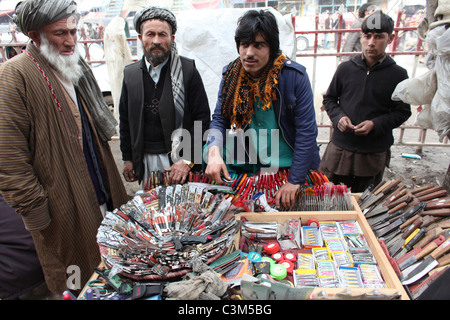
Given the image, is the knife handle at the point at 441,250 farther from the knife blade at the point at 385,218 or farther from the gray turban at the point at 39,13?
the gray turban at the point at 39,13

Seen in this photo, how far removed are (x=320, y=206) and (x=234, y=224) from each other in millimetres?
551

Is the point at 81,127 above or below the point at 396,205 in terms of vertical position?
above

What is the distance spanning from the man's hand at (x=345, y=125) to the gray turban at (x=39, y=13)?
2.03 m

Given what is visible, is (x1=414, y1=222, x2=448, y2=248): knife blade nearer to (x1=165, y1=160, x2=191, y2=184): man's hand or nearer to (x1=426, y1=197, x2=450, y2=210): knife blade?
(x1=426, y1=197, x2=450, y2=210): knife blade

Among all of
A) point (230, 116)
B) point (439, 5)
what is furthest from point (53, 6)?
point (439, 5)

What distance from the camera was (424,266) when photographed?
121 centimetres

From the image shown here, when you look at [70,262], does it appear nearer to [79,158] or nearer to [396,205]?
[79,158]

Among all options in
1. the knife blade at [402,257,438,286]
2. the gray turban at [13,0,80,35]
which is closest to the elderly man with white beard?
the gray turban at [13,0,80,35]

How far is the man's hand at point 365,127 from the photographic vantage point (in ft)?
7.46

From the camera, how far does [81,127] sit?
1.91 m

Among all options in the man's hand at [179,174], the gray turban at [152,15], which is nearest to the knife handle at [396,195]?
the man's hand at [179,174]

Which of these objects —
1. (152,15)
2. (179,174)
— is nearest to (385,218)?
(179,174)

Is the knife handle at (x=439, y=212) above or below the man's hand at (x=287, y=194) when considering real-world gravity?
below

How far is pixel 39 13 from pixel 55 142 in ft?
2.34
